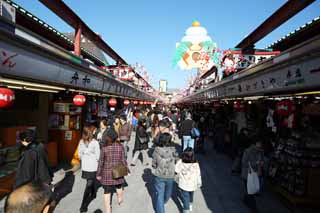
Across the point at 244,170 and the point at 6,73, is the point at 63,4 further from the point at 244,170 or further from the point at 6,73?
the point at 244,170

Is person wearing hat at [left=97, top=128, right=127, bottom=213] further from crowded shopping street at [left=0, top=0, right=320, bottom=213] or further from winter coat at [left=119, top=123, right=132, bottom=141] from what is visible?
winter coat at [left=119, top=123, right=132, bottom=141]

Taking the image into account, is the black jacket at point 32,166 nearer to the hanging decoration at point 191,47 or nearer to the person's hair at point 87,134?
the person's hair at point 87,134

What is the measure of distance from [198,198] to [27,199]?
456cm

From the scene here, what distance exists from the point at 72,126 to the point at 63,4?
484 centimetres

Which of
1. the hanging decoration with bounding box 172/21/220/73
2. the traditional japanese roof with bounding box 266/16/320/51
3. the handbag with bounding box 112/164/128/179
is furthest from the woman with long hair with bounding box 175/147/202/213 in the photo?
the hanging decoration with bounding box 172/21/220/73

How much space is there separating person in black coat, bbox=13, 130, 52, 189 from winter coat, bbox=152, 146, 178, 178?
197 centimetres

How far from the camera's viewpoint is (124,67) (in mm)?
13094

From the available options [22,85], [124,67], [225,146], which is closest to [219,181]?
[225,146]

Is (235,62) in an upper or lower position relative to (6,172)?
upper

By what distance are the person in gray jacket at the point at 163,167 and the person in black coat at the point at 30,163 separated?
6.52ft

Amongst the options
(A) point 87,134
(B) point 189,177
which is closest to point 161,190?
(B) point 189,177

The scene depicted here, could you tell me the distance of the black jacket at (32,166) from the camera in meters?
3.50

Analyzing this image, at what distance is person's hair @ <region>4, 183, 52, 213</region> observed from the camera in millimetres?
1407

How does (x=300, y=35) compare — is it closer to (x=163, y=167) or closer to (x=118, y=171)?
(x=163, y=167)
